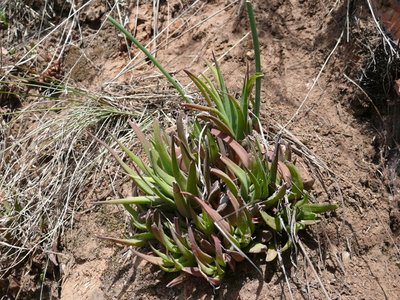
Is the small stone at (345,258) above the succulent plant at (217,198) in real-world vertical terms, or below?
below

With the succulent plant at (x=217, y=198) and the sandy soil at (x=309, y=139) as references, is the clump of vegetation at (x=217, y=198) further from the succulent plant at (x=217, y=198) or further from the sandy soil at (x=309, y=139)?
the sandy soil at (x=309, y=139)

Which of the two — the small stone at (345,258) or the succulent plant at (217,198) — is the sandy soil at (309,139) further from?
the succulent plant at (217,198)

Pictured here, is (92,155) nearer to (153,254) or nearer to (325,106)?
(153,254)

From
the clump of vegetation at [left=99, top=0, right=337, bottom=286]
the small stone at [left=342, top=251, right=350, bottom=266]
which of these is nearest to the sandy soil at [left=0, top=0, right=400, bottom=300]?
the small stone at [left=342, top=251, right=350, bottom=266]

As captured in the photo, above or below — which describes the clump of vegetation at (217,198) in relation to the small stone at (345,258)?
above

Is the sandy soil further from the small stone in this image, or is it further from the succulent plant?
the succulent plant

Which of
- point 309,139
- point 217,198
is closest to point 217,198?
point 217,198

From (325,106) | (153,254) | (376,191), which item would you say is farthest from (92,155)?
(376,191)

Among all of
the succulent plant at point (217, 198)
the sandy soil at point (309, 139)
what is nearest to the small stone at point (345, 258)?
the sandy soil at point (309, 139)
